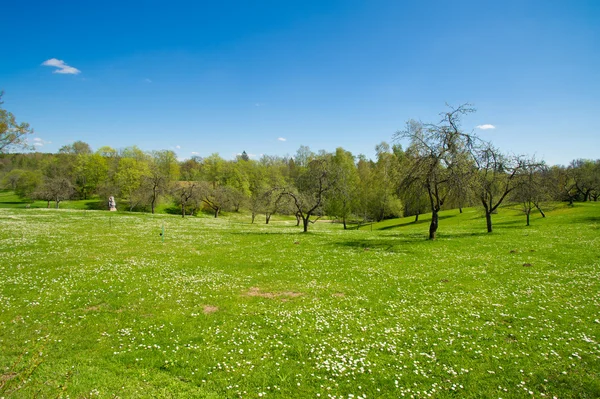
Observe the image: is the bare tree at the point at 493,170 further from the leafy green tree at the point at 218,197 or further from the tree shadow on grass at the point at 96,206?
the tree shadow on grass at the point at 96,206

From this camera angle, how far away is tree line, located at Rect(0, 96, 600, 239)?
31578mm

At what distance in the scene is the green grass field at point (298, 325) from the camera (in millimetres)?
8242

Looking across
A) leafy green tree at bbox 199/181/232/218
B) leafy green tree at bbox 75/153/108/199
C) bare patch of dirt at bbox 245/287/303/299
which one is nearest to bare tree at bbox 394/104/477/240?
bare patch of dirt at bbox 245/287/303/299

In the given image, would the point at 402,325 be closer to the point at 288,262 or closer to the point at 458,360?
the point at 458,360

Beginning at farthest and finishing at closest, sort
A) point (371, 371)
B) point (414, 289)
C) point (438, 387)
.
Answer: point (414, 289) → point (371, 371) → point (438, 387)

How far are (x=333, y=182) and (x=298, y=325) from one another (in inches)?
1169

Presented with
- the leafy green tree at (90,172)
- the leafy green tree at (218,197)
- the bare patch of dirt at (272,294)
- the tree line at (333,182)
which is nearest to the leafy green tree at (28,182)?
the tree line at (333,182)

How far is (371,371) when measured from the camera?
8859 mm

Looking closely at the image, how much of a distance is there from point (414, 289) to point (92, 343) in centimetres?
1579

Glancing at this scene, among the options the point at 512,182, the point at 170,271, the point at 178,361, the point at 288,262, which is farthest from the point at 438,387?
the point at 512,182

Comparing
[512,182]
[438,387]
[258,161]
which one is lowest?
[438,387]

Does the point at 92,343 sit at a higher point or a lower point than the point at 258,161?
lower

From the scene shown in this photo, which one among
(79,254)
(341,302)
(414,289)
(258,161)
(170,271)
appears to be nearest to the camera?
(341,302)

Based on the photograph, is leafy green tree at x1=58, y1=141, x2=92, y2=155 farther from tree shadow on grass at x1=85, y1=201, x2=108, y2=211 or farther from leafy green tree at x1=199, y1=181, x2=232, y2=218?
leafy green tree at x1=199, y1=181, x2=232, y2=218
